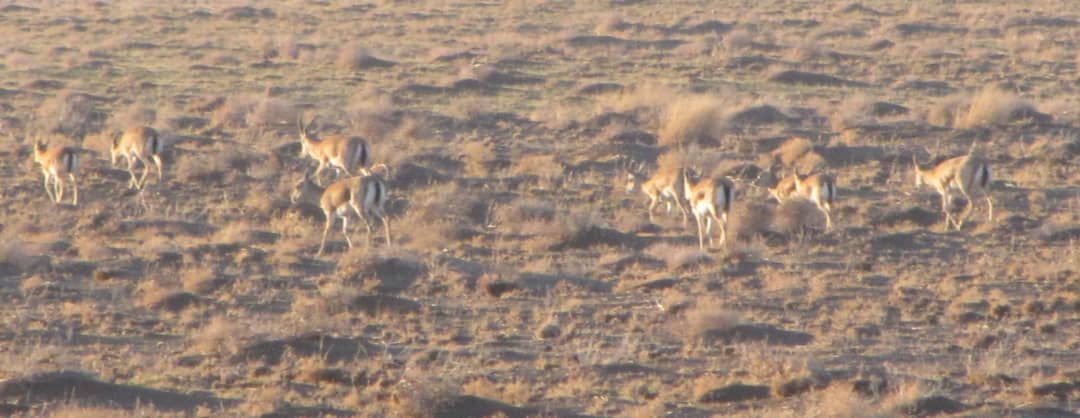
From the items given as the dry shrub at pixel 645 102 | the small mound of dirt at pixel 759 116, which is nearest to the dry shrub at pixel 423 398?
the dry shrub at pixel 645 102

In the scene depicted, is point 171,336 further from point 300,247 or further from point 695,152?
point 695,152

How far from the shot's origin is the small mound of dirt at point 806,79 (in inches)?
1123

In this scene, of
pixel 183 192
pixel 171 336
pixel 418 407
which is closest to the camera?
pixel 418 407

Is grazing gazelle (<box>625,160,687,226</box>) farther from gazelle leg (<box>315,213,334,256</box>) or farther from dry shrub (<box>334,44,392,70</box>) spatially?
dry shrub (<box>334,44,392,70</box>)

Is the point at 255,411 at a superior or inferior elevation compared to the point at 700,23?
inferior

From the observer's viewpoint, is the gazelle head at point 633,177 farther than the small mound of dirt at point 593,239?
Yes

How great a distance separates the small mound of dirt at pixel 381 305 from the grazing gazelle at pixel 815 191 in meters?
5.31

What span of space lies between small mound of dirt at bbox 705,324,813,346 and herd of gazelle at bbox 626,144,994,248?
11.0 feet

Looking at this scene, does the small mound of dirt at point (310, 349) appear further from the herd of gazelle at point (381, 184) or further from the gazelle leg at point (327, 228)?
the herd of gazelle at point (381, 184)

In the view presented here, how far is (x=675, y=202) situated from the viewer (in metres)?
18.6

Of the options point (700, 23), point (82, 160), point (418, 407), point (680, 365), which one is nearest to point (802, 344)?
point (680, 365)

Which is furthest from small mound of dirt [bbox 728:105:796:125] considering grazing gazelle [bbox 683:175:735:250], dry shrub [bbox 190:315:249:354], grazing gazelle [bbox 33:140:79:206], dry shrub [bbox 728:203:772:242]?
dry shrub [bbox 190:315:249:354]

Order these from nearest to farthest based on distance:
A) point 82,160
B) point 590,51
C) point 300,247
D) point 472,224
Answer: point 300,247
point 472,224
point 82,160
point 590,51

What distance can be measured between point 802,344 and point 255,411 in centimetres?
444
